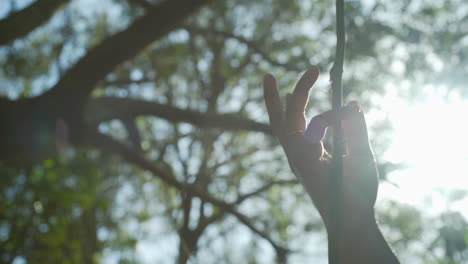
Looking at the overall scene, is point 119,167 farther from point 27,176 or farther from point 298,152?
point 298,152

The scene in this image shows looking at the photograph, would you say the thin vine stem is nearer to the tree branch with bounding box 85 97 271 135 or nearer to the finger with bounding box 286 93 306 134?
the finger with bounding box 286 93 306 134

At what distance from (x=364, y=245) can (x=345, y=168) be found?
26 centimetres

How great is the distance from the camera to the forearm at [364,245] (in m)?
1.23

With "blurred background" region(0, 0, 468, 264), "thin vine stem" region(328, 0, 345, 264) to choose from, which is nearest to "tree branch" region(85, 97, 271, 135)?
"blurred background" region(0, 0, 468, 264)

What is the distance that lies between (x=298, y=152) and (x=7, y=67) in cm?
618

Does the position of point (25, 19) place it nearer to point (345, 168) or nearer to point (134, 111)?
point (134, 111)

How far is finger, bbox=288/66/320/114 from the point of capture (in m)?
1.28

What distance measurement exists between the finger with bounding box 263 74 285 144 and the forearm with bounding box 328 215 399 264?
0.38 m

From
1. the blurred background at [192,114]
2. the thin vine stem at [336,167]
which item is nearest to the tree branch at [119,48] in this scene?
the blurred background at [192,114]

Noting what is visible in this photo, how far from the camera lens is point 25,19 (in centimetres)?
379

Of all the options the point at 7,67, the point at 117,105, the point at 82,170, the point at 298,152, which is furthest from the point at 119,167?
the point at 298,152

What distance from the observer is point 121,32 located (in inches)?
138

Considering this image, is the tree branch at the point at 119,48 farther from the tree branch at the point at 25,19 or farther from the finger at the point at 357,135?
the finger at the point at 357,135

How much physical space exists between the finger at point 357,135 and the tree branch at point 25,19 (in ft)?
11.7
